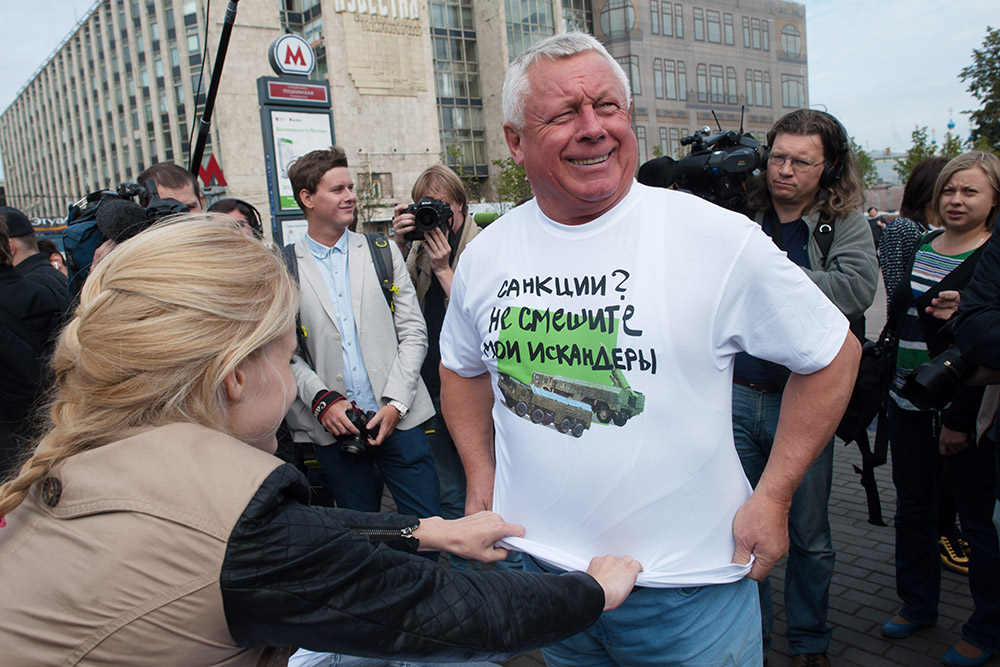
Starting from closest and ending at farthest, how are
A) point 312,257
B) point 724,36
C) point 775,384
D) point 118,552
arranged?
point 118,552
point 775,384
point 312,257
point 724,36

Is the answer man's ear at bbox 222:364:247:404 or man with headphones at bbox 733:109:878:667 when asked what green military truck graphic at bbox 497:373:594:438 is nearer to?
man's ear at bbox 222:364:247:404

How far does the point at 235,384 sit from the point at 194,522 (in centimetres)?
31

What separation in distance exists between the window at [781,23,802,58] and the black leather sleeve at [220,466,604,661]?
2832 inches

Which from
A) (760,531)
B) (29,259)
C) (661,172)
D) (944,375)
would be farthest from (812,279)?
(29,259)

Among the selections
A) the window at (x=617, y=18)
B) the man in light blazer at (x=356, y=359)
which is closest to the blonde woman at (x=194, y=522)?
the man in light blazer at (x=356, y=359)

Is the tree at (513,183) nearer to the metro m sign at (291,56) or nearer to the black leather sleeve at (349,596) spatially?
the metro m sign at (291,56)

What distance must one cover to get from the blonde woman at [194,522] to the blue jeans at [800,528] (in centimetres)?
159

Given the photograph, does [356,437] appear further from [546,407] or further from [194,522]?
[194,522]

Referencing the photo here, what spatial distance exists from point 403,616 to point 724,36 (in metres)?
66.8

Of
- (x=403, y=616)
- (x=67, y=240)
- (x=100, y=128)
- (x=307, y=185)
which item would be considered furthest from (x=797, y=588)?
(x=100, y=128)

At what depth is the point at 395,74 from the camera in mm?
Result: 47969

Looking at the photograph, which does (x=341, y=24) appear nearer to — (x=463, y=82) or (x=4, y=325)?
(x=463, y=82)

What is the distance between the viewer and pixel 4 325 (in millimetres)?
3602

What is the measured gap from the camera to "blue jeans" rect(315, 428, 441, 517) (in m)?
3.46
